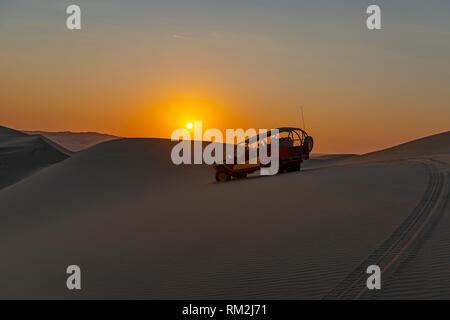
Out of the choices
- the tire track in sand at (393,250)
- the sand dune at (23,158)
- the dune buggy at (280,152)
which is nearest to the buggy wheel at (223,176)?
the dune buggy at (280,152)

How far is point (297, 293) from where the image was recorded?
624cm

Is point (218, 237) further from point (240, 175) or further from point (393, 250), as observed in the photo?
point (240, 175)

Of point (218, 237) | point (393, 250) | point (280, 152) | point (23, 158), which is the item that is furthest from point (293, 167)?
point (23, 158)

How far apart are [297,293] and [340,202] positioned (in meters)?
6.24

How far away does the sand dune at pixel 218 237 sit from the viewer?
23.3 feet

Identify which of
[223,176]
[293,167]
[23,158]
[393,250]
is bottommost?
[393,250]

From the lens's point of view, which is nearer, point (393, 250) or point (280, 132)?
point (393, 250)

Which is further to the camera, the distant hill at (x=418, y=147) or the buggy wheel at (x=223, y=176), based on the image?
the distant hill at (x=418, y=147)

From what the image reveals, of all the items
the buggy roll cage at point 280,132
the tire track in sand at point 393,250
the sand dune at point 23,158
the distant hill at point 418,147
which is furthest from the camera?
the sand dune at point 23,158

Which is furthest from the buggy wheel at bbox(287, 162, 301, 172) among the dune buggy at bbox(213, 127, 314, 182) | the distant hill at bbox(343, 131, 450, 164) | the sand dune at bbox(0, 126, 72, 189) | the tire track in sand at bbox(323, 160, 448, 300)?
the sand dune at bbox(0, 126, 72, 189)

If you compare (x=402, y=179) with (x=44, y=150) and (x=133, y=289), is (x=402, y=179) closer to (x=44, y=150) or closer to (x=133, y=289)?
(x=133, y=289)

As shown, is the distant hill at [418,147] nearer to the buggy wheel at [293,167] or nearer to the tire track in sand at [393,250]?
the buggy wheel at [293,167]

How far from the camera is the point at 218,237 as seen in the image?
9758mm

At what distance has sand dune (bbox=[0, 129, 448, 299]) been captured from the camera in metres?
7.09
